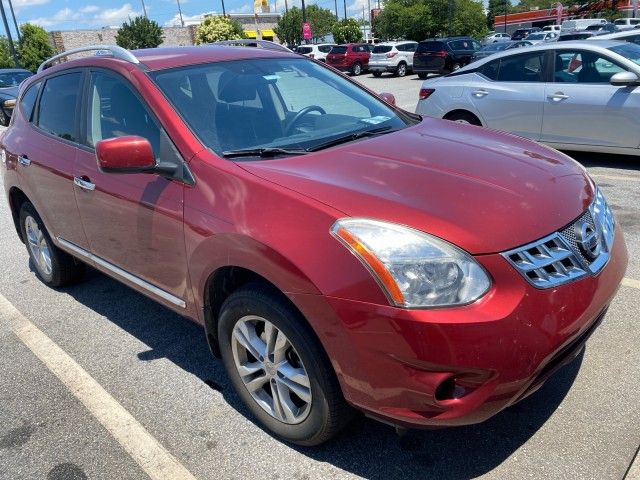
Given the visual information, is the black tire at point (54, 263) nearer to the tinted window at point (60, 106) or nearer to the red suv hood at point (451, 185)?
the tinted window at point (60, 106)

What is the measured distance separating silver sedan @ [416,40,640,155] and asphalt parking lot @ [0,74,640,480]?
10.9 ft

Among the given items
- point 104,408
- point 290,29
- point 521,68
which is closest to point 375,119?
point 104,408

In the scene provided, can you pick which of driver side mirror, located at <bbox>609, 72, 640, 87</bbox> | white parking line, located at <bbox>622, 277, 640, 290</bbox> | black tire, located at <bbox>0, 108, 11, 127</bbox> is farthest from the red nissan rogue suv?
black tire, located at <bbox>0, 108, 11, 127</bbox>

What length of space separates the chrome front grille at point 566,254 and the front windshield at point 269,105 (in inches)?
47.8

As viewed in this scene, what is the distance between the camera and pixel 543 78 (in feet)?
23.1

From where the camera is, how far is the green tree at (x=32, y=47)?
4084 centimetres

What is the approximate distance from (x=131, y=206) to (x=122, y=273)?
537 mm

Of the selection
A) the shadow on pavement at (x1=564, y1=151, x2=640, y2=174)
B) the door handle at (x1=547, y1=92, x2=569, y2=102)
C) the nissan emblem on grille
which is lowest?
Result: the shadow on pavement at (x1=564, y1=151, x2=640, y2=174)

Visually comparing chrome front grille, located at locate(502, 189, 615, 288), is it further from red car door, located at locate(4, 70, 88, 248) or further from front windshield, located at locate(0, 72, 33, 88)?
front windshield, located at locate(0, 72, 33, 88)

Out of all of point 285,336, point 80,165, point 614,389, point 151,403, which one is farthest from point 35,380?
point 614,389

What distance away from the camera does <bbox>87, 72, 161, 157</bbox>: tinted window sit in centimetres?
300

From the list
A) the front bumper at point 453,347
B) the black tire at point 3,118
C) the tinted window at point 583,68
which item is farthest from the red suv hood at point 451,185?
the black tire at point 3,118

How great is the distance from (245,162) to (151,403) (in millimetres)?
1401

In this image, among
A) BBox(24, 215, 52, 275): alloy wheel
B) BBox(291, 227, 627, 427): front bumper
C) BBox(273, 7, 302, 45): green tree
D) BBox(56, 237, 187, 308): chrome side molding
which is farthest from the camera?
BBox(273, 7, 302, 45): green tree
